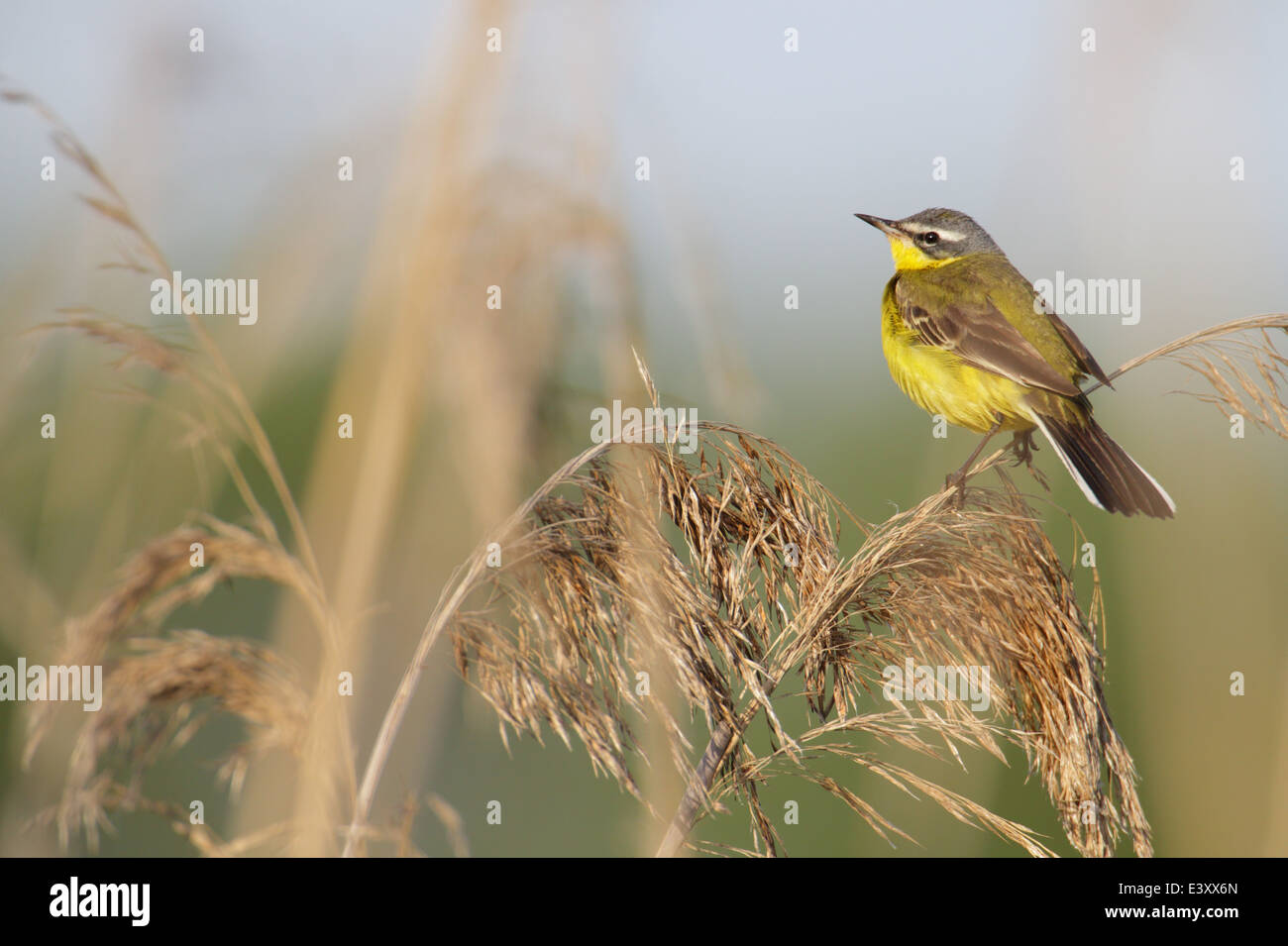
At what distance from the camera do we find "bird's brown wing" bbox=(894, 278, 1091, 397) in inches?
150

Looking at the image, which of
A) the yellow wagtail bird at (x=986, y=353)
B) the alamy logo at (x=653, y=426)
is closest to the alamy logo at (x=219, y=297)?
the alamy logo at (x=653, y=426)

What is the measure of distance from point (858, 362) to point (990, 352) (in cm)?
434

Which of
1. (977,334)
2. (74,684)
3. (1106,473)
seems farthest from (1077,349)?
(74,684)

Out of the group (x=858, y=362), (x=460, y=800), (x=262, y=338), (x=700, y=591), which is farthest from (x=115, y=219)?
(x=858, y=362)

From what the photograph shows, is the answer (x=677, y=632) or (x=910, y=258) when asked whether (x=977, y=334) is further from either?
(x=677, y=632)

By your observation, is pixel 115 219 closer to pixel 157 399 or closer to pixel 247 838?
pixel 157 399

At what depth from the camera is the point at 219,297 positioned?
116 inches

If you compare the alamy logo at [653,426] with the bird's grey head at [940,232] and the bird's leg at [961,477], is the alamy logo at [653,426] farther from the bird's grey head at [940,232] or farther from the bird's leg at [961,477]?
the bird's grey head at [940,232]

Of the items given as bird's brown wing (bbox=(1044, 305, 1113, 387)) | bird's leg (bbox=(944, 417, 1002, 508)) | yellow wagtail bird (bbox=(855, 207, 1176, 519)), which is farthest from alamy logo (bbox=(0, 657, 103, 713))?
bird's brown wing (bbox=(1044, 305, 1113, 387))

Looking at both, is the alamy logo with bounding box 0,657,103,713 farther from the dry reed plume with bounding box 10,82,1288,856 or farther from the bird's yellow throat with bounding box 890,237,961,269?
the bird's yellow throat with bounding box 890,237,961,269

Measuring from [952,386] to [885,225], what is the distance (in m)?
1.09

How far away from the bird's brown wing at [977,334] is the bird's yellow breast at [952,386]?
0.05 metres

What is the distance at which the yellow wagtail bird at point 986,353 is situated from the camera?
139 inches

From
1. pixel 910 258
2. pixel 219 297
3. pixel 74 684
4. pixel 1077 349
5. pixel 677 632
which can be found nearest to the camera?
pixel 74 684
